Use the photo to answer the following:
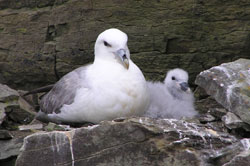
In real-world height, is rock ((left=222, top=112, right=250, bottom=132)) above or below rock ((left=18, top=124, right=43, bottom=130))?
above

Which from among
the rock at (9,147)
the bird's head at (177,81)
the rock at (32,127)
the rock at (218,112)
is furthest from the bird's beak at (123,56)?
the rock at (9,147)

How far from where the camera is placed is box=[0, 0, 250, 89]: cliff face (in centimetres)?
602

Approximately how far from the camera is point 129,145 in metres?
4.29

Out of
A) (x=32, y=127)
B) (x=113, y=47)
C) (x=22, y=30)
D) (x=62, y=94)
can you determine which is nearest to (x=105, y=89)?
(x=113, y=47)

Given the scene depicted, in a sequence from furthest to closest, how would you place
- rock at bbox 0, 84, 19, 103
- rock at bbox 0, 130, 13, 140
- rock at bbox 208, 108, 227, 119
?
rock at bbox 0, 84, 19, 103 < rock at bbox 208, 108, 227, 119 < rock at bbox 0, 130, 13, 140

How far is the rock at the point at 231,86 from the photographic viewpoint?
4.69 meters

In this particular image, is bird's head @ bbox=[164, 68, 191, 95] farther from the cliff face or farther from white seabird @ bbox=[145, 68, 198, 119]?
the cliff face

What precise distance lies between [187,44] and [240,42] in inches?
23.8

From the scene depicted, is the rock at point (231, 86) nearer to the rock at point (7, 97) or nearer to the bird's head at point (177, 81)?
the bird's head at point (177, 81)

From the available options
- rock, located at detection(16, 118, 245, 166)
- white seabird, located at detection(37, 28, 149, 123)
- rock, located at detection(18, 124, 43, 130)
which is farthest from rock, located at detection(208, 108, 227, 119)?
rock, located at detection(18, 124, 43, 130)

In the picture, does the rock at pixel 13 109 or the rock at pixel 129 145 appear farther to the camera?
the rock at pixel 13 109

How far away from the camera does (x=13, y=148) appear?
→ 5.11 m

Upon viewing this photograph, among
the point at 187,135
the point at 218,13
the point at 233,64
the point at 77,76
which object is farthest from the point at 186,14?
the point at 187,135

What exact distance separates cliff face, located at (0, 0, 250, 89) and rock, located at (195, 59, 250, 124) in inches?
35.2
